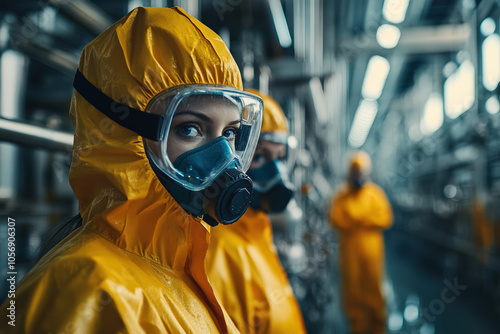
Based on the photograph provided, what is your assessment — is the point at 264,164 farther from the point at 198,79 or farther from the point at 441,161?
the point at 441,161

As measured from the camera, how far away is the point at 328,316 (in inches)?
158

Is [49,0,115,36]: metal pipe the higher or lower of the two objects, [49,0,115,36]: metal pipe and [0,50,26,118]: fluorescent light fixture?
the higher

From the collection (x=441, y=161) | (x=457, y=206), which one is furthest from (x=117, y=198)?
(x=441, y=161)

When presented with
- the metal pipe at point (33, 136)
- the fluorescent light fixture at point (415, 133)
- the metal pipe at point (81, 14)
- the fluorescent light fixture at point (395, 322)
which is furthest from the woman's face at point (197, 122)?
the fluorescent light fixture at point (415, 133)

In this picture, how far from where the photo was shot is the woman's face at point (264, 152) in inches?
69.2

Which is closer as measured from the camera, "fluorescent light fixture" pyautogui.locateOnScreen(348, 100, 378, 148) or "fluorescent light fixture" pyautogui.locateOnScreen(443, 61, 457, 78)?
"fluorescent light fixture" pyautogui.locateOnScreen(443, 61, 457, 78)

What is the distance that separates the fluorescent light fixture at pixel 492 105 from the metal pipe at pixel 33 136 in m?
4.53

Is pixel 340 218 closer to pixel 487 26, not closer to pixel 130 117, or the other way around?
pixel 487 26

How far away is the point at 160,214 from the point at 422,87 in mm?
9435

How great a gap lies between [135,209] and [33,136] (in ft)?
0.86

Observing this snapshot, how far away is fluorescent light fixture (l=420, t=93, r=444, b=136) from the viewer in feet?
→ 25.7

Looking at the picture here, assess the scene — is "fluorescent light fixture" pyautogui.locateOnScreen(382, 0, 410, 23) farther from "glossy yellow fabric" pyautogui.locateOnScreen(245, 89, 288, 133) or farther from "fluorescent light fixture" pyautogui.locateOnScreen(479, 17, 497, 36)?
"glossy yellow fabric" pyautogui.locateOnScreen(245, 89, 288, 133)

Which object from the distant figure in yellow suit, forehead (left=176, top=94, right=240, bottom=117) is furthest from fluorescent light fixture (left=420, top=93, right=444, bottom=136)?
forehead (left=176, top=94, right=240, bottom=117)

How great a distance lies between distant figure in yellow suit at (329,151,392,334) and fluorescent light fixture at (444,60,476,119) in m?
2.20
